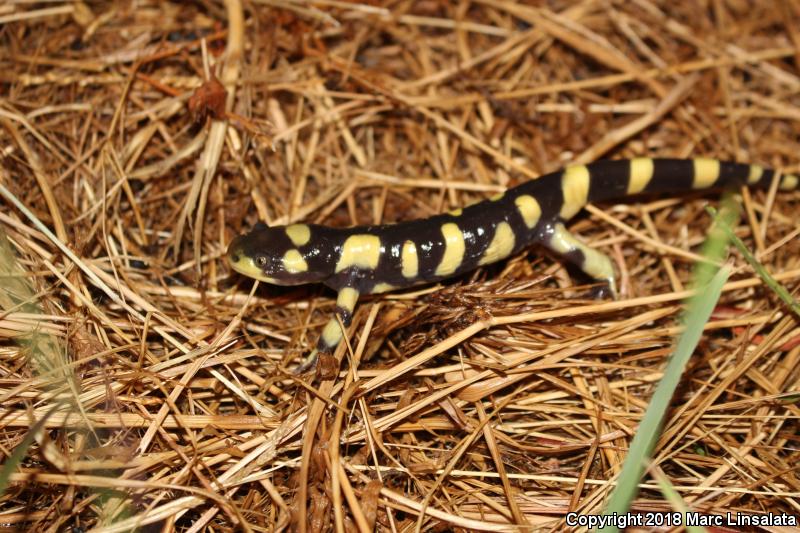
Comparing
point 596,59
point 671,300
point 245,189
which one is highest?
point 596,59

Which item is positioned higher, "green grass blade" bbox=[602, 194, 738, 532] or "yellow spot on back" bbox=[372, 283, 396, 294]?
"yellow spot on back" bbox=[372, 283, 396, 294]

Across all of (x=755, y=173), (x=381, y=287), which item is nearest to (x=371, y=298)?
(x=381, y=287)

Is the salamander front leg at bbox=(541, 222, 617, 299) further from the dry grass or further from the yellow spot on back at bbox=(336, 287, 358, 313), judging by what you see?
the yellow spot on back at bbox=(336, 287, 358, 313)

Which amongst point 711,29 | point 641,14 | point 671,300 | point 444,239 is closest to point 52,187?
point 444,239

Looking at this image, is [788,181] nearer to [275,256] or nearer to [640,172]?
[640,172]

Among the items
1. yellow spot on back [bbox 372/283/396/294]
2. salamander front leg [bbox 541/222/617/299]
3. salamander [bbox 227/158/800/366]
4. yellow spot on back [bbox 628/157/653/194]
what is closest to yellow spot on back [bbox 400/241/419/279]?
salamander [bbox 227/158/800/366]

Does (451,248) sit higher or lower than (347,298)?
higher

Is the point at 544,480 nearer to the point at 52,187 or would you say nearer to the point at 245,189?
the point at 245,189

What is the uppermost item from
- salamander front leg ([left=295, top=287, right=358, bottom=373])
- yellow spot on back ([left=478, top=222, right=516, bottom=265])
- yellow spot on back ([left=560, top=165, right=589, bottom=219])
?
yellow spot on back ([left=560, top=165, right=589, bottom=219])
